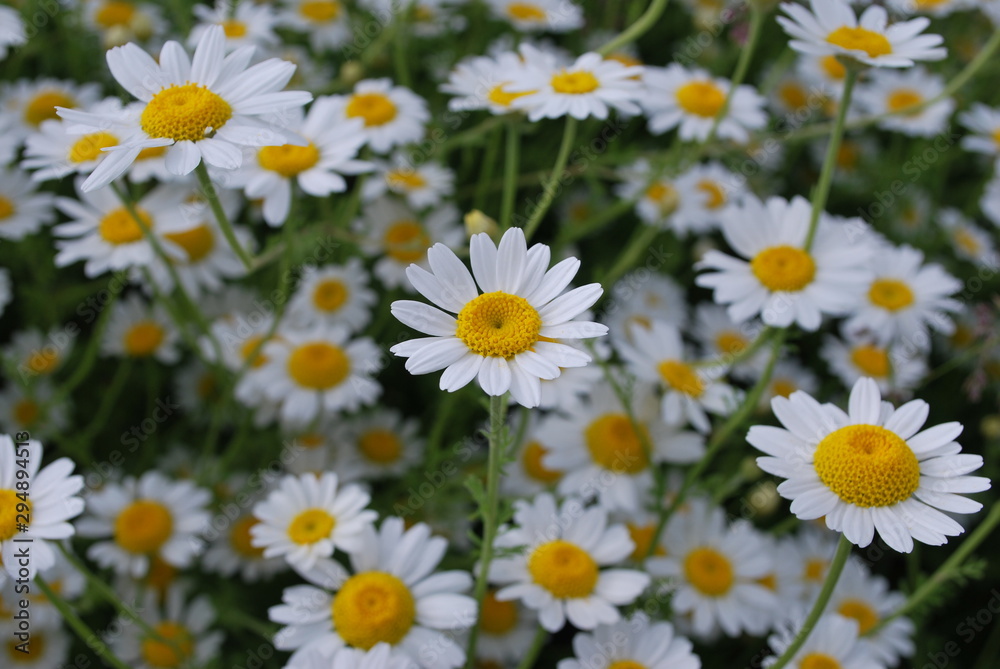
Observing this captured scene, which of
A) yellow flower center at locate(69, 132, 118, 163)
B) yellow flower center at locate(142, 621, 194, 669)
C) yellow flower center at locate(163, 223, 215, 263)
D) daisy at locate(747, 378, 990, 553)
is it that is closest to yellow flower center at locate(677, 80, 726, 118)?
daisy at locate(747, 378, 990, 553)

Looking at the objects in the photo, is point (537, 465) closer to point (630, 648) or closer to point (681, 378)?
point (681, 378)

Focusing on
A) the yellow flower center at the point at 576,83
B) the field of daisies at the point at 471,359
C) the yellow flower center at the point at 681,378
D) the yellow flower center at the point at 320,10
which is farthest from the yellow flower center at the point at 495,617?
the yellow flower center at the point at 320,10

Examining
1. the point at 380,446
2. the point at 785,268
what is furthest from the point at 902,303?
the point at 380,446

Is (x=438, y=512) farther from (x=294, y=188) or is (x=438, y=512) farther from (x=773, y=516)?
(x=773, y=516)

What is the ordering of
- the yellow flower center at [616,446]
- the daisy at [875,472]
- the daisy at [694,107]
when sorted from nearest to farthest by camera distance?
the daisy at [875,472] < the yellow flower center at [616,446] < the daisy at [694,107]

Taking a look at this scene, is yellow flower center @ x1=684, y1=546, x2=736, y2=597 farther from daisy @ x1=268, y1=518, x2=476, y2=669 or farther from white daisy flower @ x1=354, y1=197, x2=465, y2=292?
→ white daisy flower @ x1=354, y1=197, x2=465, y2=292

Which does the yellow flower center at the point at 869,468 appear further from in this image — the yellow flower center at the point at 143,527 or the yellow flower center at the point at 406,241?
the yellow flower center at the point at 143,527
